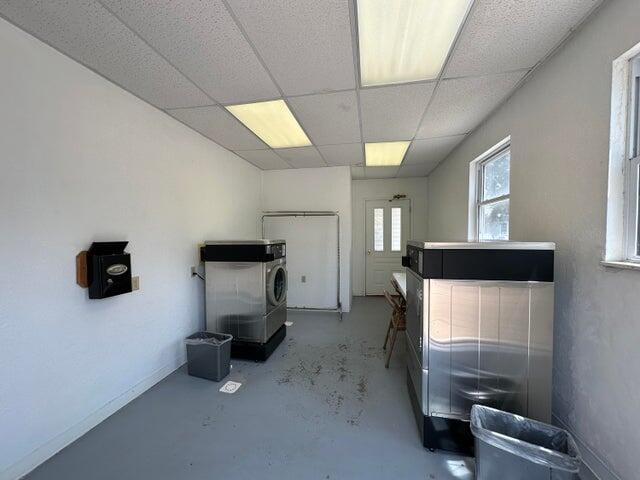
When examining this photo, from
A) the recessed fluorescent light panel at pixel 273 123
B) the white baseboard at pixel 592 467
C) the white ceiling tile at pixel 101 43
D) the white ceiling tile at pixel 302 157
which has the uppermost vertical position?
the recessed fluorescent light panel at pixel 273 123

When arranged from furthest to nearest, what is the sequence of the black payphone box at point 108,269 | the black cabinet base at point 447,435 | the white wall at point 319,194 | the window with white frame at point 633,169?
the white wall at point 319,194, the black payphone box at point 108,269, the black cabinet base at point 447,435, the window with white frame at point 633,169

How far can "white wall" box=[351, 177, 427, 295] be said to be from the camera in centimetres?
520

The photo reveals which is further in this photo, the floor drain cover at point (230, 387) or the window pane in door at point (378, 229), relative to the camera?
the window pane in door at point (378, 229)

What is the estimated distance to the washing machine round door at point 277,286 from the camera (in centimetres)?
284

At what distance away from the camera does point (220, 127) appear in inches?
108

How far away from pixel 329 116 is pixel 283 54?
92 centimetres

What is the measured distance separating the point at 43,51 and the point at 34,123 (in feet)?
1.50

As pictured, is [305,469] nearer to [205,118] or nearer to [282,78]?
Answer: [282,78]

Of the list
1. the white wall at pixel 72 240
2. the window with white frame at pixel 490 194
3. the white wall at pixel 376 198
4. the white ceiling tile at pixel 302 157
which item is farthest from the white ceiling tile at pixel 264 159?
the window with white frame at pixel 490 194

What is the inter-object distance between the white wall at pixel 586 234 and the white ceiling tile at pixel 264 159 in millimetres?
2933

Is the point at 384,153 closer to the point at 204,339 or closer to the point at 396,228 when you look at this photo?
the point at 396,228

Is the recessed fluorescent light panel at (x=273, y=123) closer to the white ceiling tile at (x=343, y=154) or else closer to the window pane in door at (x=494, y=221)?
the white ceiling tile at (x=343, y=154)

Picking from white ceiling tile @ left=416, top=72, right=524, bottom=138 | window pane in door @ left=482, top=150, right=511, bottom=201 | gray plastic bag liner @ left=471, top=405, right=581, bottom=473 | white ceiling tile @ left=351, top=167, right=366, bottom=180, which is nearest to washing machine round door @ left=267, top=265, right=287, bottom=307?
gray plastic bag liner @ left=471, top=405, right=581, bottom=473

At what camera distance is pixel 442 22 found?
1.39 metres
